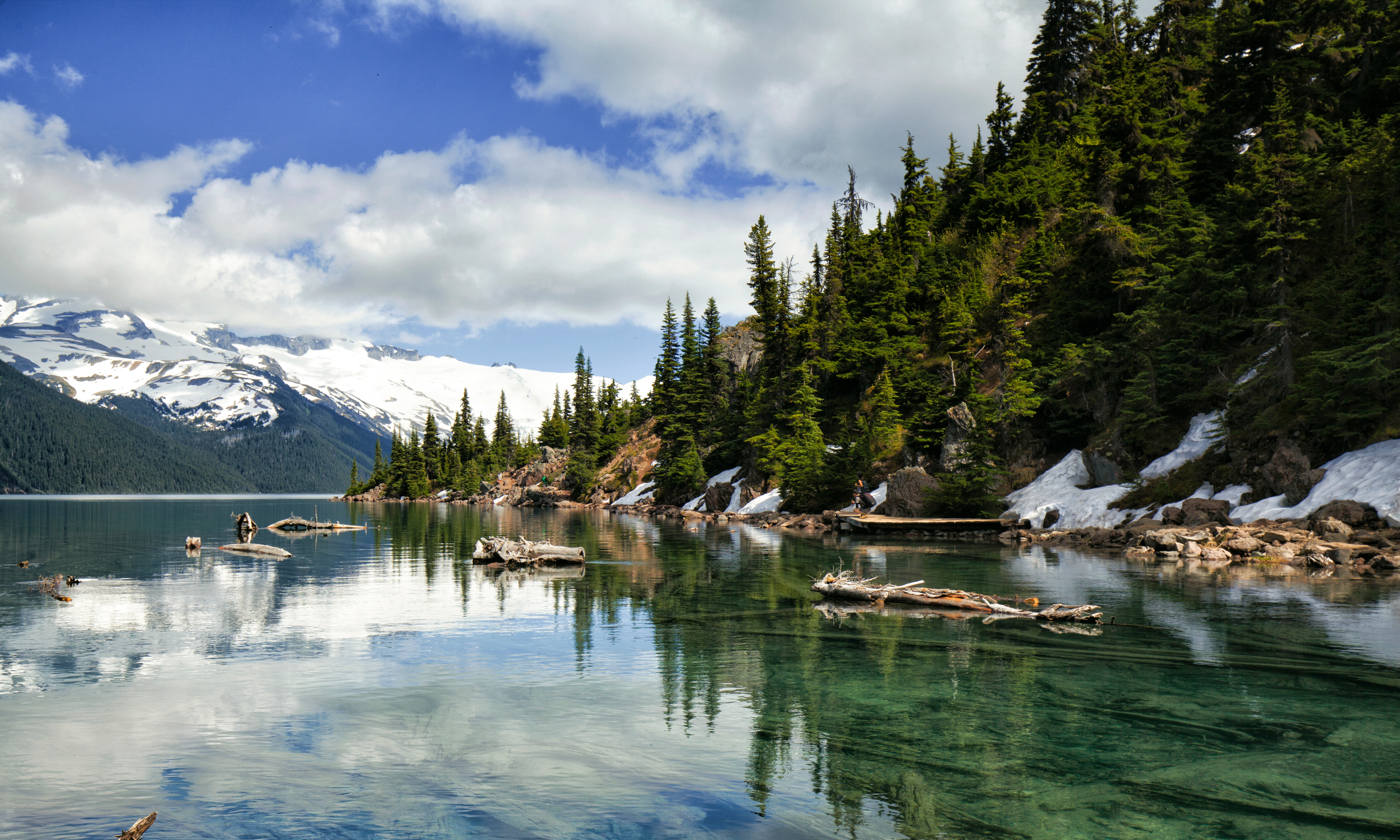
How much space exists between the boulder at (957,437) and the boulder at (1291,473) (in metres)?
17.9

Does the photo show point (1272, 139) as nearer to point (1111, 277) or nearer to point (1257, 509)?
point (1111, 277)

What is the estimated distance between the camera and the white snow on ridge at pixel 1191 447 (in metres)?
40.9

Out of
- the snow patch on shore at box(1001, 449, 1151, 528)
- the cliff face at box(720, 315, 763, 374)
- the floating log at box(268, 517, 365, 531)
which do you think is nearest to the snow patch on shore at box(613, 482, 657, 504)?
the cliff face at box(720, 315, 763, 374)

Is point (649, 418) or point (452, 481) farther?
Result: point (452, 481)

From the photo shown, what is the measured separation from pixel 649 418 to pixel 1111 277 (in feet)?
289

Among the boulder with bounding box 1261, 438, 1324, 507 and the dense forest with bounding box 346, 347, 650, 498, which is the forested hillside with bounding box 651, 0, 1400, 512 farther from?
the dense forest with bounding box 346, 347, 650, 498

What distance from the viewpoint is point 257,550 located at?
142 feet

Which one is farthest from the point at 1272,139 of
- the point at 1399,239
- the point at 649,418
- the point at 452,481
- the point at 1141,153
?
the point at 452,481

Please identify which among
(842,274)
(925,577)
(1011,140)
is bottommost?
(925,577)

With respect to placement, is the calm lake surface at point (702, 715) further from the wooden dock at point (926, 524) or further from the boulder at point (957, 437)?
the boulder at point (957, 437)

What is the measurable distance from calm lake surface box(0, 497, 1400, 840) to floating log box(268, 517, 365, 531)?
4011cm

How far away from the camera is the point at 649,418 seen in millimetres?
131750

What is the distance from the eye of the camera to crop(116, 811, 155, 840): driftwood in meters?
7.70

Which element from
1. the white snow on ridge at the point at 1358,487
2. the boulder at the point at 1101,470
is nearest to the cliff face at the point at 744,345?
the boulder at the point at 1101,470
